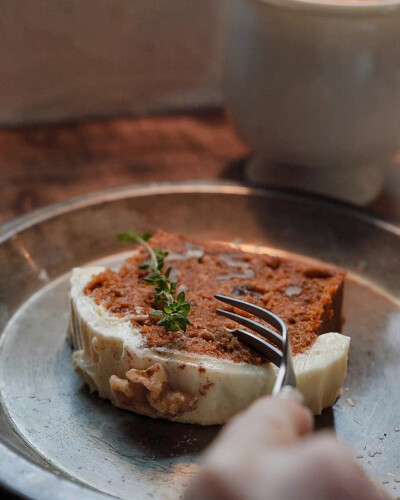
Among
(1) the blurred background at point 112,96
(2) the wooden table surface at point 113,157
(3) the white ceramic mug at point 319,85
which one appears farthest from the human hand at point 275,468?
(1) the blurred background at point 112,96

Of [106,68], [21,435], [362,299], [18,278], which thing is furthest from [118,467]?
[106,68]

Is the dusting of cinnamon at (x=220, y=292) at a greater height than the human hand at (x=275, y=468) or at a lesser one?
lesser

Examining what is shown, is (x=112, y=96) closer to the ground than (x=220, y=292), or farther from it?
closer to the ground

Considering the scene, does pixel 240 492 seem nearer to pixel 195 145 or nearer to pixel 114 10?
pixel 195 145

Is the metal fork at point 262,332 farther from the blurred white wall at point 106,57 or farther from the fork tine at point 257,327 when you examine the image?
the blurred white wall at point 106,57

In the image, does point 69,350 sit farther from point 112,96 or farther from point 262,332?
point 112,96

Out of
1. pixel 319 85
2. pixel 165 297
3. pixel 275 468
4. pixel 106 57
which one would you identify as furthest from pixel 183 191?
pixel 275 468
